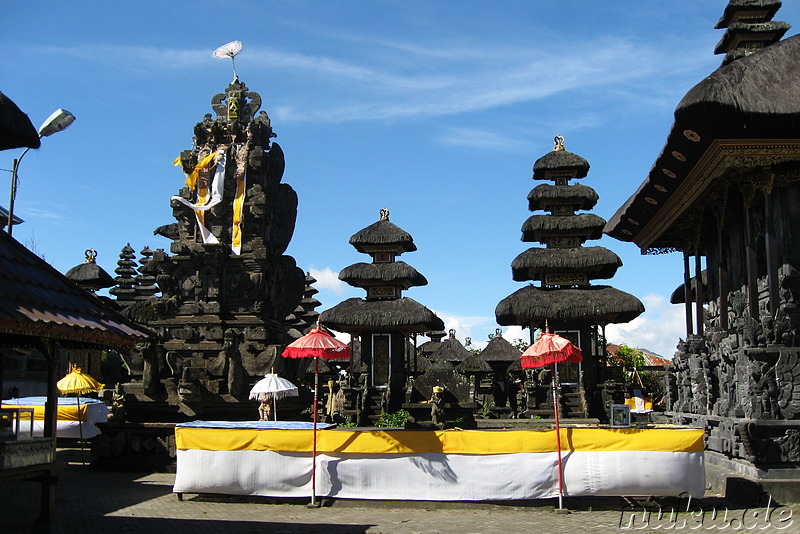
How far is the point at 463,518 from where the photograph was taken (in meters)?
10.8

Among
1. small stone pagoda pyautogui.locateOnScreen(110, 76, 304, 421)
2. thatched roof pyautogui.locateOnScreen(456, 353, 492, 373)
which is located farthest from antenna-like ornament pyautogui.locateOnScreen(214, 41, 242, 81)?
thatched roof pyautogui.locateOnScreen(456, 353, 492, 373)

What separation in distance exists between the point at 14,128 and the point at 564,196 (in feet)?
78.8

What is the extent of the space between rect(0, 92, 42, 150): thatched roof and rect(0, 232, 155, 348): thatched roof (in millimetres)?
1196

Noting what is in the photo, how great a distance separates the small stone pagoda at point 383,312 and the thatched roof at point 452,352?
7603mm

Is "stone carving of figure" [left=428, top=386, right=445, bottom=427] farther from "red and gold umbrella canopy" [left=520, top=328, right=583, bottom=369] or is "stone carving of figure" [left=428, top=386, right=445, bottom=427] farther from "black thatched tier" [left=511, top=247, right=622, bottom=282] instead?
"red and gold umbrella canopy" [left=520, top=328, right=583, bottom=369]

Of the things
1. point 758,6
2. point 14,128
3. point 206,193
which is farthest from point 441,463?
point 206,193

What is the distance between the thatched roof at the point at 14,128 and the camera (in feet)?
31.3

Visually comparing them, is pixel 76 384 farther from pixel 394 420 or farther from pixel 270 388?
pixel 394 420

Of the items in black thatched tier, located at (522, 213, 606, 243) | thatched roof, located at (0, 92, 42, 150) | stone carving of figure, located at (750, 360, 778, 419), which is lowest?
stone carving of figure, located at (750, 360, 778, 419)

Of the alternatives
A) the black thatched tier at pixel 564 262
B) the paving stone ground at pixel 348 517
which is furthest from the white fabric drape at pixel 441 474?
the black thatched tier at pixel 564 262

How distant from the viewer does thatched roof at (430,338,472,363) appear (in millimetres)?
42219

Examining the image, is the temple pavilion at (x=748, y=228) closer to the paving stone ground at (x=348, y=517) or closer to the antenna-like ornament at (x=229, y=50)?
the paving stone ground at (x=348, y=517)

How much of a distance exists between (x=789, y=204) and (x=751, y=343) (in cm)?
260

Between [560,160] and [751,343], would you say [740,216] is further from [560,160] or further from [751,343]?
[560,160]
